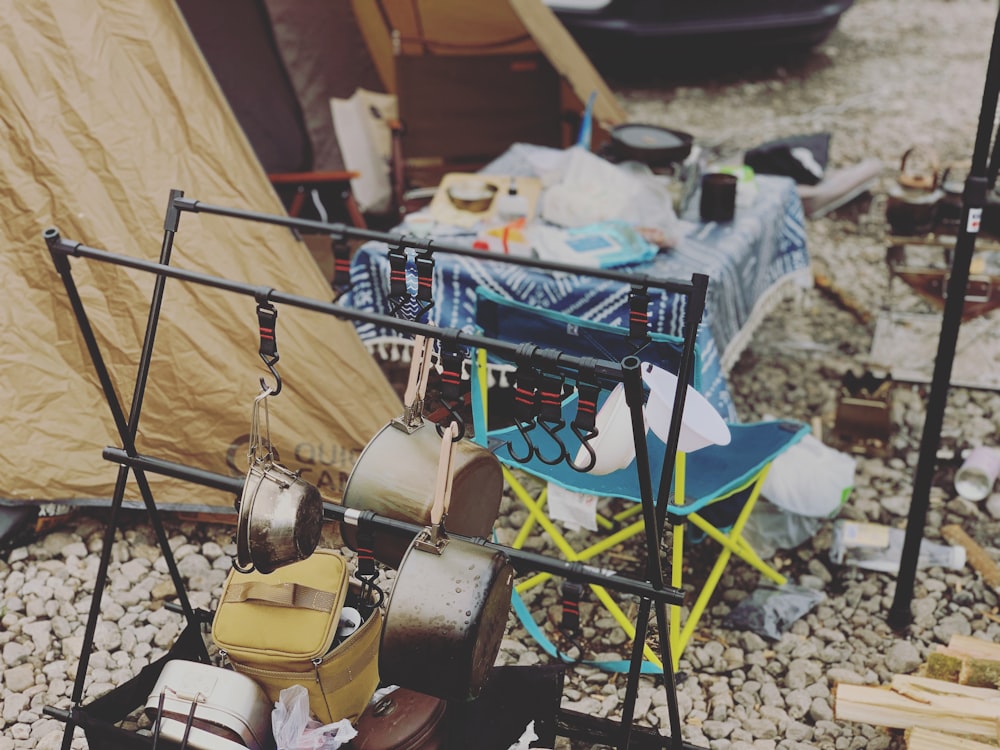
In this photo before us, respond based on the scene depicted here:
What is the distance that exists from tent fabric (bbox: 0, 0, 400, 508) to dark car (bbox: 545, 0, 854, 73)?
491 cm

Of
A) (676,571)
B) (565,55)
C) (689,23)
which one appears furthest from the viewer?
(689,23)

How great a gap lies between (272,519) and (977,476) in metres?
2.58

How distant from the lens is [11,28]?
272cm

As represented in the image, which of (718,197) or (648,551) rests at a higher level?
(718,197)

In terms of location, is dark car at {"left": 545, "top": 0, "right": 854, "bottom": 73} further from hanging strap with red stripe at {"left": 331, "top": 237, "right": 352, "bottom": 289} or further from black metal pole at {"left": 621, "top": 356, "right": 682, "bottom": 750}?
black metal pole at {"left": 621, "top": 356, "right": 682, "bottom": 750}

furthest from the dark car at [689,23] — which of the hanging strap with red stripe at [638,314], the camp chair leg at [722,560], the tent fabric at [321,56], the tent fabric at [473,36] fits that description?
the hanging strap with red stripe at [638,314]

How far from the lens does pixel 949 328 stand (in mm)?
2496

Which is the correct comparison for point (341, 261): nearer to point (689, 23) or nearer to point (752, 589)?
point (752, 589)

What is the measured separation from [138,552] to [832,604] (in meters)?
2.16

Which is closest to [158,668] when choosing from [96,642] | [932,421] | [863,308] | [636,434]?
[96,642]

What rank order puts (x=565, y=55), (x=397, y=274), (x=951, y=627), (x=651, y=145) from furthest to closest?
(x=565, y=55) < (x=651, y=145) < (x=951, y=627) < (x=397, y=274)

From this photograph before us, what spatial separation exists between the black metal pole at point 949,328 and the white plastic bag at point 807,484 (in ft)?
1.19

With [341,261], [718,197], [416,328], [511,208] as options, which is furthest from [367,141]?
[416,328]

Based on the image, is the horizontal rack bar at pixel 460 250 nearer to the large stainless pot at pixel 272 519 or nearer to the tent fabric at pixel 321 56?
the large stainless pot at pixel 272 519
